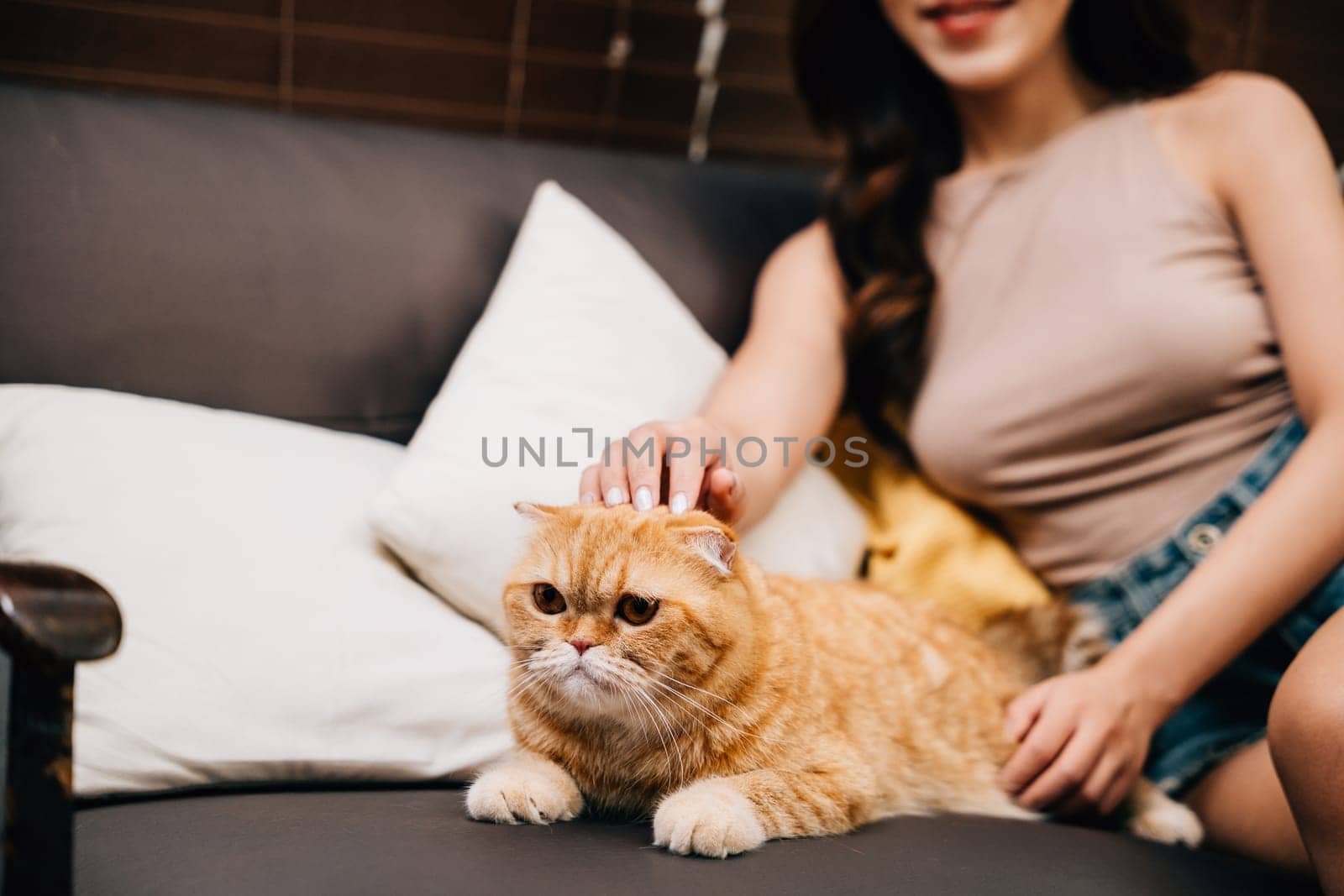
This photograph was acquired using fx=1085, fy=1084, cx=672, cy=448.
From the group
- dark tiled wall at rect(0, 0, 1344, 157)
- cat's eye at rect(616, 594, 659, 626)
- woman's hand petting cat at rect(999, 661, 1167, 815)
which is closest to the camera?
cat's eye at rect(616, 594, 659, 626)

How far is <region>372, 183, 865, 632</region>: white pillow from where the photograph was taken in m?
1.15

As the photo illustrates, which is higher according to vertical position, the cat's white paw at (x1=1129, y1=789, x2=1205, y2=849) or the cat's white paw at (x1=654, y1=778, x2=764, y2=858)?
the cat's white paw at (x1=654, y1=778, x2=764, y2=858)

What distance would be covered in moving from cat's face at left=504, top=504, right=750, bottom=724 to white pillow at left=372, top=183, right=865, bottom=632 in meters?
0.22

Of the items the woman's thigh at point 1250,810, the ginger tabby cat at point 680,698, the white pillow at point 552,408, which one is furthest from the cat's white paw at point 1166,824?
the white pillow at point 552,408

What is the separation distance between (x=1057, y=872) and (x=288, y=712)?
71cm

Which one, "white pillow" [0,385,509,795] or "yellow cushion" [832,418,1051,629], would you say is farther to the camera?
"yellow cushion" [832,418,1051,629]

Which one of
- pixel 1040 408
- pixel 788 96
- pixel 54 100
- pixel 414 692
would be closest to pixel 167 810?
pixel 414 692

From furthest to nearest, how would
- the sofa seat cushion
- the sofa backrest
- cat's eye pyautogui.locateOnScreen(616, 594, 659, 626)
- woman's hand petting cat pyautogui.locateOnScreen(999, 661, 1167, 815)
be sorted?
1. the sofa backrest
2. woman's hand petting cat pyautogui.locateOnScreen(999, 661, 1167, 815)
3. cat's eye pyautogui.locateOnScreen(616, 594, 659, 626)
4. the sofa seat cushion

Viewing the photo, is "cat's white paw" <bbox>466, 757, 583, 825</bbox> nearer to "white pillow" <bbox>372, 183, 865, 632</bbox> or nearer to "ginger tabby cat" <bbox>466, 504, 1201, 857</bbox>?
"ginger tabby cat" <bbox>466, 504, 1201, 857</bbox>

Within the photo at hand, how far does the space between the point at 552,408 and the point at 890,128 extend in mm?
721

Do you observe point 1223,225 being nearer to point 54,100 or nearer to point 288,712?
point 288,712

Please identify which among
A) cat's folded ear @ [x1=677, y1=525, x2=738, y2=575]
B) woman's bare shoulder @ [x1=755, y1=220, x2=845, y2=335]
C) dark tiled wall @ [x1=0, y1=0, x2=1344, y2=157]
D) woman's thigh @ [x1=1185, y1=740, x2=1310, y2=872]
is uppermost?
dark tiled wall @ [x1=0, y1=0, x2=1344, y2=157]

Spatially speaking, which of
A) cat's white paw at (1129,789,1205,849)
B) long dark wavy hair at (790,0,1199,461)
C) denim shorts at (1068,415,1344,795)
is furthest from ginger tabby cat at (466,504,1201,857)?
long dark wavy hair at (790,0,1199,461)

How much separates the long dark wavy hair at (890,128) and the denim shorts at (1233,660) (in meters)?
0.39
